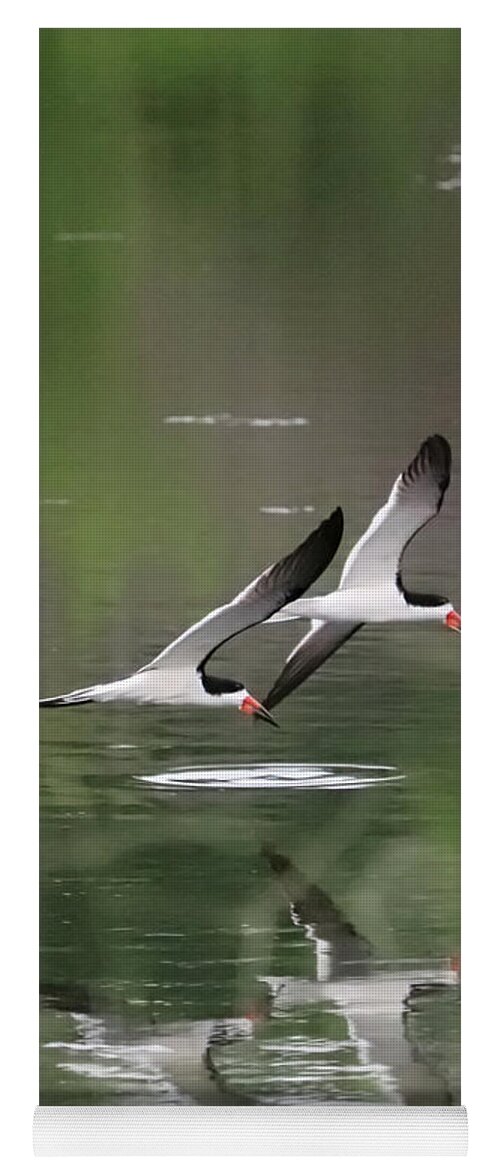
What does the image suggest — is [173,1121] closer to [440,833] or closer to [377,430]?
[440,833]

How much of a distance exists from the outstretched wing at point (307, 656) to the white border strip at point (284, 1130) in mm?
1001

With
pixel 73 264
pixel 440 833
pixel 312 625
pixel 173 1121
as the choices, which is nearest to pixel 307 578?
pixel 312 625

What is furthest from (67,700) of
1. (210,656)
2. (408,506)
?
(408,506)

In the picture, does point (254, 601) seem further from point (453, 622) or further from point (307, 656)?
point (453, 622)

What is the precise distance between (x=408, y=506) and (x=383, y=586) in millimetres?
209

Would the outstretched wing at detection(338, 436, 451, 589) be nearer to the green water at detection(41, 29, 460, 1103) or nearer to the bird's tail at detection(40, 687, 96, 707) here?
the green water at detection(41, 29, 460, 1103)

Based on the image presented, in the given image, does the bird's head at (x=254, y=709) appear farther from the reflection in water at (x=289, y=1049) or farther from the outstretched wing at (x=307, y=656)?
the reflection in water at (x=289, y=1049)

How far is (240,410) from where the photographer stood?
4.36m

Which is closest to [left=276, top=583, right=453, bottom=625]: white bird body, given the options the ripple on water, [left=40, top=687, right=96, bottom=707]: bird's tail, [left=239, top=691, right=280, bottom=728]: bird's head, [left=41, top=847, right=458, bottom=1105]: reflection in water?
[left=239, top=691, right=280, bottom=728]: bird's head

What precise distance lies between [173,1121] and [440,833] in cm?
96

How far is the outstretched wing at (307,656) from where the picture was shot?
4348 mm

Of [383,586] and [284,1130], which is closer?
[284,1130]

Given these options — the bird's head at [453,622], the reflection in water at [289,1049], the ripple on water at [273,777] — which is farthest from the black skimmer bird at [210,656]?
the reflection in water at [289,1049]

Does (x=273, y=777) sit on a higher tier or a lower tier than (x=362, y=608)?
lower
